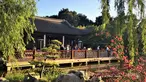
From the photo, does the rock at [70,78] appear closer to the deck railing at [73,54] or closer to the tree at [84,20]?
the deck railing at [73,54]

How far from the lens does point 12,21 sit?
8461mm

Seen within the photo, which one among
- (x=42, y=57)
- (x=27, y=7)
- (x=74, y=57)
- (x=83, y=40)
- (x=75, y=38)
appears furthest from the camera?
(x=83, y=40)

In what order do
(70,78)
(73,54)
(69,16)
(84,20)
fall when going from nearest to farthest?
(70,78) → (73,54) → (69,16) → (84,20)

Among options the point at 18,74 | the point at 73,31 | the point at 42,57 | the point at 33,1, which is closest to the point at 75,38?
the point at 73,31

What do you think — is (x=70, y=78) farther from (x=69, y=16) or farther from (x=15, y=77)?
(x=69, y=16)

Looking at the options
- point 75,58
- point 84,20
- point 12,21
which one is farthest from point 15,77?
point 84,20

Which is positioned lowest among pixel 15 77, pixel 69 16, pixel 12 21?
pixel 15 77

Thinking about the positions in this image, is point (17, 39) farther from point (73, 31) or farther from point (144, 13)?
point (73, 31)

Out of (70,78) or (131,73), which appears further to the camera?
(70,78)

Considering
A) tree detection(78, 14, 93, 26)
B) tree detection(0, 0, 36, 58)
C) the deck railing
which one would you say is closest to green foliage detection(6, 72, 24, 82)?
the deck railing

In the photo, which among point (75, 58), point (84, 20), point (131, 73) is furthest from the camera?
point (84, 20)

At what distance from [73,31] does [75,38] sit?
1577 millimetres

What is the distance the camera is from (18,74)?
42.4 feet

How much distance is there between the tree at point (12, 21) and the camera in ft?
27.2
